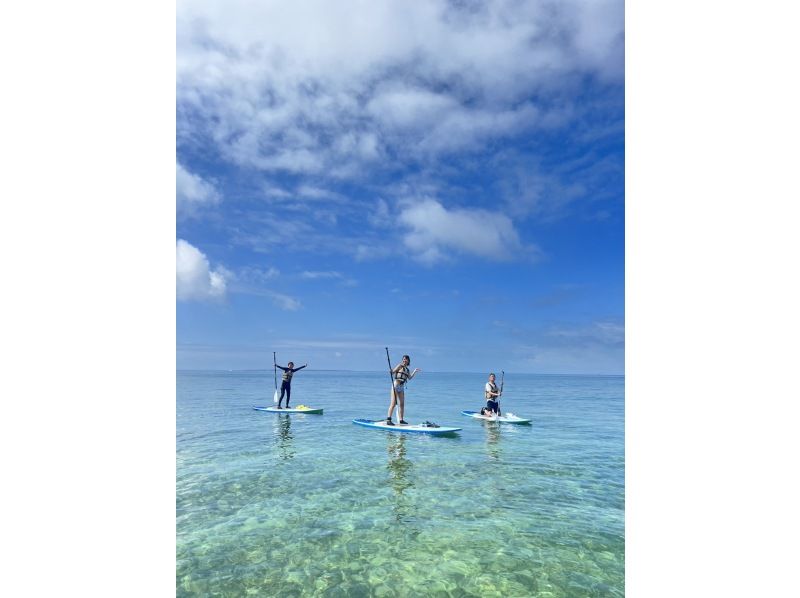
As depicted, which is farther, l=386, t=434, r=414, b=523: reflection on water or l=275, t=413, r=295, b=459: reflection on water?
l=275, t=413, r=295, b=459: reflection on water

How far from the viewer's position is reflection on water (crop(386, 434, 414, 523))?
7.56 metres

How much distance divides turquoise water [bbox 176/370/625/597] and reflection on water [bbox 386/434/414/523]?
0.04 metres

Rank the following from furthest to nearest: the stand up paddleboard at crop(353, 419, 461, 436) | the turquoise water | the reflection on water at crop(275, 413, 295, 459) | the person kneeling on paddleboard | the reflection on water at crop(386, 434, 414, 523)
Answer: the person kneeling on paddleboard
the stand up paddleboard at crop(353, 419, 461, 436)
the reflection on water at crop(275, 413, 295, 459)
the reflection on water at crop(386, 434, 414, 523)
the turquoise water

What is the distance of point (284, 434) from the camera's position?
1656 cm

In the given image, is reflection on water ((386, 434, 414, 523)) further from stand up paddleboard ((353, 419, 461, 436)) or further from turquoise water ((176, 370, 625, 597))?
stand up paddleboard ((353, 419, 461, 436))

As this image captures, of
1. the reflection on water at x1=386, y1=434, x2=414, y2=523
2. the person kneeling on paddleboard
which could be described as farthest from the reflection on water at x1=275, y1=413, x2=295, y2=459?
the person kneeling on paddleboard

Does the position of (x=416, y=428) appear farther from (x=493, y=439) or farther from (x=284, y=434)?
(x=284, y=434)

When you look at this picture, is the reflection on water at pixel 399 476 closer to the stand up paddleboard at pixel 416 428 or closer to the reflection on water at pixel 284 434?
the stand up paddleboard at pixel 416 428

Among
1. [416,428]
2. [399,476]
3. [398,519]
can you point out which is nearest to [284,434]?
[416,428]
